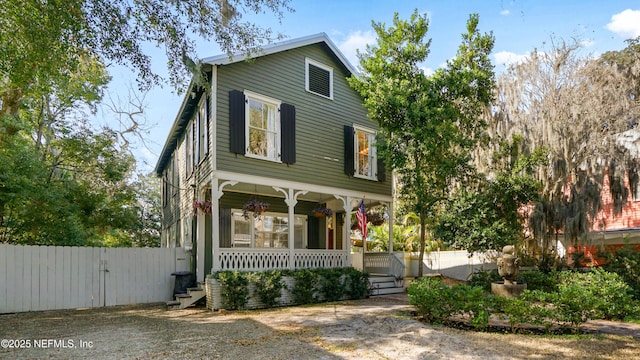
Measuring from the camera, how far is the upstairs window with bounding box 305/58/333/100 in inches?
526

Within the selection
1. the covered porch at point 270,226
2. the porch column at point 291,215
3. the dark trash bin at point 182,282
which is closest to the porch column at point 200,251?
the covered porch at point 270,226

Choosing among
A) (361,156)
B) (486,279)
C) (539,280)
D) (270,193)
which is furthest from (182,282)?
(539,280)

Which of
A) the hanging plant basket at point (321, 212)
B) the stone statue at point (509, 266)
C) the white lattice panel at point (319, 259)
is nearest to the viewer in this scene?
the stone statue at point (509, 266)

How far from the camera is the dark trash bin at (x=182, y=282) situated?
11.5m

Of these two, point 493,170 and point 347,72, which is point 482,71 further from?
point 347,72

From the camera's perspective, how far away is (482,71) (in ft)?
41.2

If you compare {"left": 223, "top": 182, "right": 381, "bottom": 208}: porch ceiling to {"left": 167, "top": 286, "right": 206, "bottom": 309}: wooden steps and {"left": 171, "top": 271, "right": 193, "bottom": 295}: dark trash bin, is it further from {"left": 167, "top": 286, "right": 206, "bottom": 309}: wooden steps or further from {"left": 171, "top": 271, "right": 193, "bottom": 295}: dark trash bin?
{"left": 167, "top": 286, "right": 206, "bottom": 309}: wooden steps

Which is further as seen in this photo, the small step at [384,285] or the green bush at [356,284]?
the small step at [384,285]

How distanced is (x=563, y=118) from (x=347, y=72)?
6.93 metres

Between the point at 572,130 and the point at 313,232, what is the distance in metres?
8.79

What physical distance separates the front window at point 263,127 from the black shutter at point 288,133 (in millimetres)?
146

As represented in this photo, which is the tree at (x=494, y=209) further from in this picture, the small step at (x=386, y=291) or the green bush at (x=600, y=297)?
the green bush at (x=600, y=297)

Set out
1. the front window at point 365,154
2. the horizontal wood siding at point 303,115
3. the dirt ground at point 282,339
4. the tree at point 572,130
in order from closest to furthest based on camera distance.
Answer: the dirt ground at point 282,339
the horizontal wood siding at point 303,115
the tree at point 572,130
the front window at point 365,154

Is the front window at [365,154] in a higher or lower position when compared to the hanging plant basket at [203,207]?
higher
